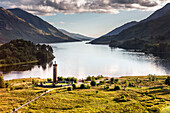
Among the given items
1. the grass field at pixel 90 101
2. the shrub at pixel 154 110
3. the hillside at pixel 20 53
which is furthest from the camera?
the hillside at pixel 20 53

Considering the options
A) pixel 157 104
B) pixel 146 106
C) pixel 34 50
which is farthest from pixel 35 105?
pixel 34 50

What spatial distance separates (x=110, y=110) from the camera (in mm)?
35188

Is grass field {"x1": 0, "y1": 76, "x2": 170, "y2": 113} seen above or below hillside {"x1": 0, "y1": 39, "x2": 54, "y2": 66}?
below

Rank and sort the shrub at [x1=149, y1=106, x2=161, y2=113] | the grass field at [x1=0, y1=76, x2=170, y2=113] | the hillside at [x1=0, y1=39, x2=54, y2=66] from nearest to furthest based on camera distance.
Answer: the shrub at [x1=149, y1=106, x2=161, y2=113]
the grass field at [x1=0, y1=76, x2=170, y2=113]
the hillside at [x1=0, y1=39, x2=54, y2=66]

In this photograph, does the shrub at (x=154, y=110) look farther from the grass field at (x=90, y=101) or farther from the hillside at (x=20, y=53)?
the hillside at (x=20, y=53)

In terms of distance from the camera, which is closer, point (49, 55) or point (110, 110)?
point (110, 110)

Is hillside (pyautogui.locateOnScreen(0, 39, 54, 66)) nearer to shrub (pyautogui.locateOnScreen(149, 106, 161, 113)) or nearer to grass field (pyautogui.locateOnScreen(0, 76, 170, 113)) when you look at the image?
grass field (pyautogui.locateOnScreen(0, 76, 170, 113))

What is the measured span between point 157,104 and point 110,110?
10.8 m

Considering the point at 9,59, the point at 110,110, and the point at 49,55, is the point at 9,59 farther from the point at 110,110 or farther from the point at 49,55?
the point at 110,110

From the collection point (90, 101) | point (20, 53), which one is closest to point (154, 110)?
point (90, 101)

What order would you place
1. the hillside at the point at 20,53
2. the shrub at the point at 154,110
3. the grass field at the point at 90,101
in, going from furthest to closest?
the hillside at the point at 20,53 → the grass field at the point at 90,101 → the shrub at the point at 154,110

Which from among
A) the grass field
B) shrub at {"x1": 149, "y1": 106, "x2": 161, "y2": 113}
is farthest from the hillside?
shrub at {"x1": 149, "y1": 106, "x2": 161, "y2": 113}

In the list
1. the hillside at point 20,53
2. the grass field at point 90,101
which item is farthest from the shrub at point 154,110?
the hillside at point 20,53

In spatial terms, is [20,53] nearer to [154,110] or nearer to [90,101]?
[90,101]
